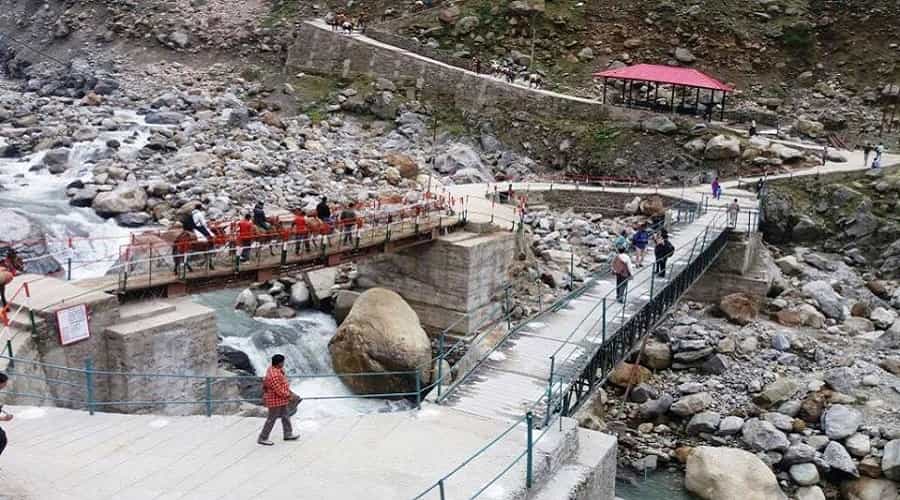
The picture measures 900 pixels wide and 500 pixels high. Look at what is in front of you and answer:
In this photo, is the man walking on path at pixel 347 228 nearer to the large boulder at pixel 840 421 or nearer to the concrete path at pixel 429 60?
the large boulder at pixel 840 421

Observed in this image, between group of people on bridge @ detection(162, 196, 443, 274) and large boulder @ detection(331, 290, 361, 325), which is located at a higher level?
group of people on bridge @ detection(162, 196, 443, 274)

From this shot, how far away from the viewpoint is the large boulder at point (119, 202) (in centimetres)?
2780

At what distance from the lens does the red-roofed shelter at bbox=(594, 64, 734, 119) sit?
36.5m

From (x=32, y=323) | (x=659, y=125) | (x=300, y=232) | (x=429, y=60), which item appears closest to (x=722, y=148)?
(x=659, y=125)

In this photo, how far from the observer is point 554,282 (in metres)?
26.7

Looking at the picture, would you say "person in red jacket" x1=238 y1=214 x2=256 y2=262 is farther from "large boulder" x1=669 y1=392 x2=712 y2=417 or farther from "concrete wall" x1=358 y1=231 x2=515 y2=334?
"large boulder" x1=669 y1=392 x2=712 y2=417

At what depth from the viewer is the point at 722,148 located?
3522 cm

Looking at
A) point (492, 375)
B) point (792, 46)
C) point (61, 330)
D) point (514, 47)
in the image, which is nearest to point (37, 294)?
point (61, 330)

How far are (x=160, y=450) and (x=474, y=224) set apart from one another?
15.7 metres

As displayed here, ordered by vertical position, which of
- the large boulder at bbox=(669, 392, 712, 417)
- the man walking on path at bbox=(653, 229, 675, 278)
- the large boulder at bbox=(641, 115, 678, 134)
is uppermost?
the large boulder at bbox=(641, 115, 678, 134)

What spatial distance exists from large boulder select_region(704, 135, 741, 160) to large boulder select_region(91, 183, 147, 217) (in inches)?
902

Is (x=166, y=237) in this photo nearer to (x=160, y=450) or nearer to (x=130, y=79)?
(x=160, y=450)

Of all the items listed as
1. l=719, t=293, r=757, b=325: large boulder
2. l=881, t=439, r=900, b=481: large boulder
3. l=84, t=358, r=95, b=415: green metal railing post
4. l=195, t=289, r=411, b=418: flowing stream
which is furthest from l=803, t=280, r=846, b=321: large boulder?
l=84, t=358, r=95, b=415: green metal railing post

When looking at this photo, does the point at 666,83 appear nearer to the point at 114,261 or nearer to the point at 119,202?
the point at 119,202
